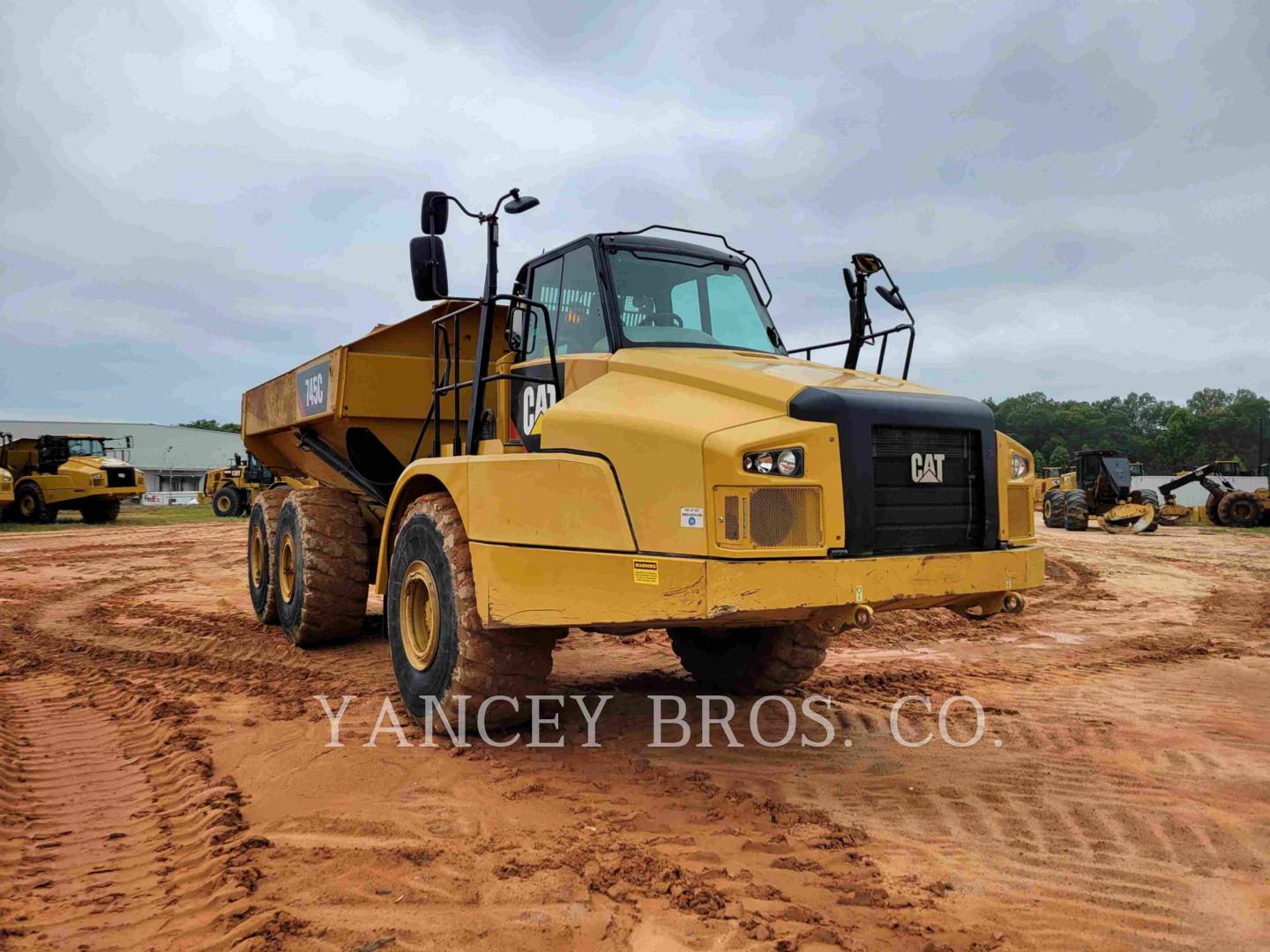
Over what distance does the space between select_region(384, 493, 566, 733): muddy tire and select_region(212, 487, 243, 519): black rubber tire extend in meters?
30.0

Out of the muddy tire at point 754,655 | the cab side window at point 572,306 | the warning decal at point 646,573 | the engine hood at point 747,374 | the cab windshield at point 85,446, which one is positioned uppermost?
the cab windshield at point 85,446

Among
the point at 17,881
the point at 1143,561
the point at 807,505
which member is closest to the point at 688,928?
the point at 807,505

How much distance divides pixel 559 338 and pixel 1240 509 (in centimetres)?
2653

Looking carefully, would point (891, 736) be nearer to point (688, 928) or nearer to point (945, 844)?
point (945, 844)

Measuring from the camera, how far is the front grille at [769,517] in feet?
12.3

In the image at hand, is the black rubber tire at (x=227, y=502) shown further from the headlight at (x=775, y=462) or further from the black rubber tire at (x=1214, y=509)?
the headlight at (x=775, y=462)

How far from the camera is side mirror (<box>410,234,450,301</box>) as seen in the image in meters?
4.85

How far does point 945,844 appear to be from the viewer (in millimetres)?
3740

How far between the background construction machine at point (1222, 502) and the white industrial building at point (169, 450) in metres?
58.9

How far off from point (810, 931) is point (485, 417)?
3.40m

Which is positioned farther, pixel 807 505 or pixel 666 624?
pixel 666 624

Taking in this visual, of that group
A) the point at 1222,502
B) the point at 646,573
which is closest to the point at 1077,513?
the point at 1222,502

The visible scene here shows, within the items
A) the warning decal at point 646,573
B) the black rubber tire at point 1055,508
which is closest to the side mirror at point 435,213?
the warning decal at point 646,573

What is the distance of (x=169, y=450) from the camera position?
69250 mm
